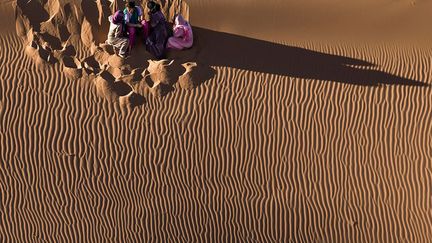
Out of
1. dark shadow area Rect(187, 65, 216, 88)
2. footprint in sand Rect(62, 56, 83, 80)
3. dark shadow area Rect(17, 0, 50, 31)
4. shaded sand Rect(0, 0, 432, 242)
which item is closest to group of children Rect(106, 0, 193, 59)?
shaded sand Rect(0, 0, 432, 242)

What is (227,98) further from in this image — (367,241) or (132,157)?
(367,241)

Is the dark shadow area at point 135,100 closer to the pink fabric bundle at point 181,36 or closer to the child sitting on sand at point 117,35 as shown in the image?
the child sitting on sand at point 117,35

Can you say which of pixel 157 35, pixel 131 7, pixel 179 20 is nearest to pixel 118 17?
pixel 131 7

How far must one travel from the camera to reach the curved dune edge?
1073cm

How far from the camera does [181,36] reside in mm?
10930

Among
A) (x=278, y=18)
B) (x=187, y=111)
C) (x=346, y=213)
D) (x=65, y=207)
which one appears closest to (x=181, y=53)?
(x=187, y=111)

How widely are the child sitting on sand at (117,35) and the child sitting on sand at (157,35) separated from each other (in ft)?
1.72

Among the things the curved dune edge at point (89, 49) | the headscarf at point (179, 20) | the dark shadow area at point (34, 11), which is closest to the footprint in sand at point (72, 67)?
the curved dune edge at point (89, 49)

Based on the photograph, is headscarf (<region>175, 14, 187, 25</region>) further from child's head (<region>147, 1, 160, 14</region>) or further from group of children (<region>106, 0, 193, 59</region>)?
child's head (<region>147, 1, 160, 14</region>)

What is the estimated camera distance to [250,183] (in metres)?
10.2

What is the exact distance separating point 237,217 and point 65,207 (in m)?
3.37

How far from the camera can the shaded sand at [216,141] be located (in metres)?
10.1

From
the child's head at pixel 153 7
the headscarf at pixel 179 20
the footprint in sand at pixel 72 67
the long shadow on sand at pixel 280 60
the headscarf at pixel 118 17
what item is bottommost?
the footprint in sand at pixel 72 67

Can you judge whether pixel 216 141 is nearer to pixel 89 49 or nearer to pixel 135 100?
pixel 135 100
